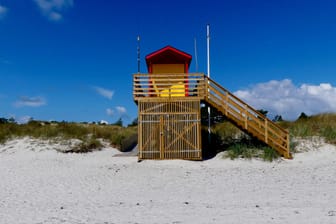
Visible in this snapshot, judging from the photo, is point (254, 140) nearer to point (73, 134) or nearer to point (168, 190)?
point (168, 190)

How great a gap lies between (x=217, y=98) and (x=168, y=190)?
23.9ft

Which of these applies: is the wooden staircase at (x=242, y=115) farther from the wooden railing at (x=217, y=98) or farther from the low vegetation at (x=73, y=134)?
the low vegetation at (x=73, y=134)

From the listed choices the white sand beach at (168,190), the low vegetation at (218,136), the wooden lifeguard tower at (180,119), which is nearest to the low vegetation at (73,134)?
the low vegetation at (218,136)

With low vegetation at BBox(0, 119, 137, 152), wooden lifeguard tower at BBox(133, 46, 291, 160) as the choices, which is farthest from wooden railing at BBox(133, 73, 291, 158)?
low vegetation at BBox(0, 119, 137, 152)

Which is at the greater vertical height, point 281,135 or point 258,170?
point 281,135

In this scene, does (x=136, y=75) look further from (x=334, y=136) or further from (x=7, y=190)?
(x=334, y=136)

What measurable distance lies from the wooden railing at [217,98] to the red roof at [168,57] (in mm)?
1329

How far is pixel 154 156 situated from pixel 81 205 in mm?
8392

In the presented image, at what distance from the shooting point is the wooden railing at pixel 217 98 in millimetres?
16531

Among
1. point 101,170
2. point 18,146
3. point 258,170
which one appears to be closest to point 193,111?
point 258,170

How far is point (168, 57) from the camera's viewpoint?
18219 millimetres

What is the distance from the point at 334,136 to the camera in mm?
19062

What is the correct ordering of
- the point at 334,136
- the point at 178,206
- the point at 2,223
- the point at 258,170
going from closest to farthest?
1. the point at 2,223
2. the point at 178,206
3. the point at 258,170
4. the point at 334,136

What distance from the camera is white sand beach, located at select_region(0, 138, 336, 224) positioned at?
7.34m
